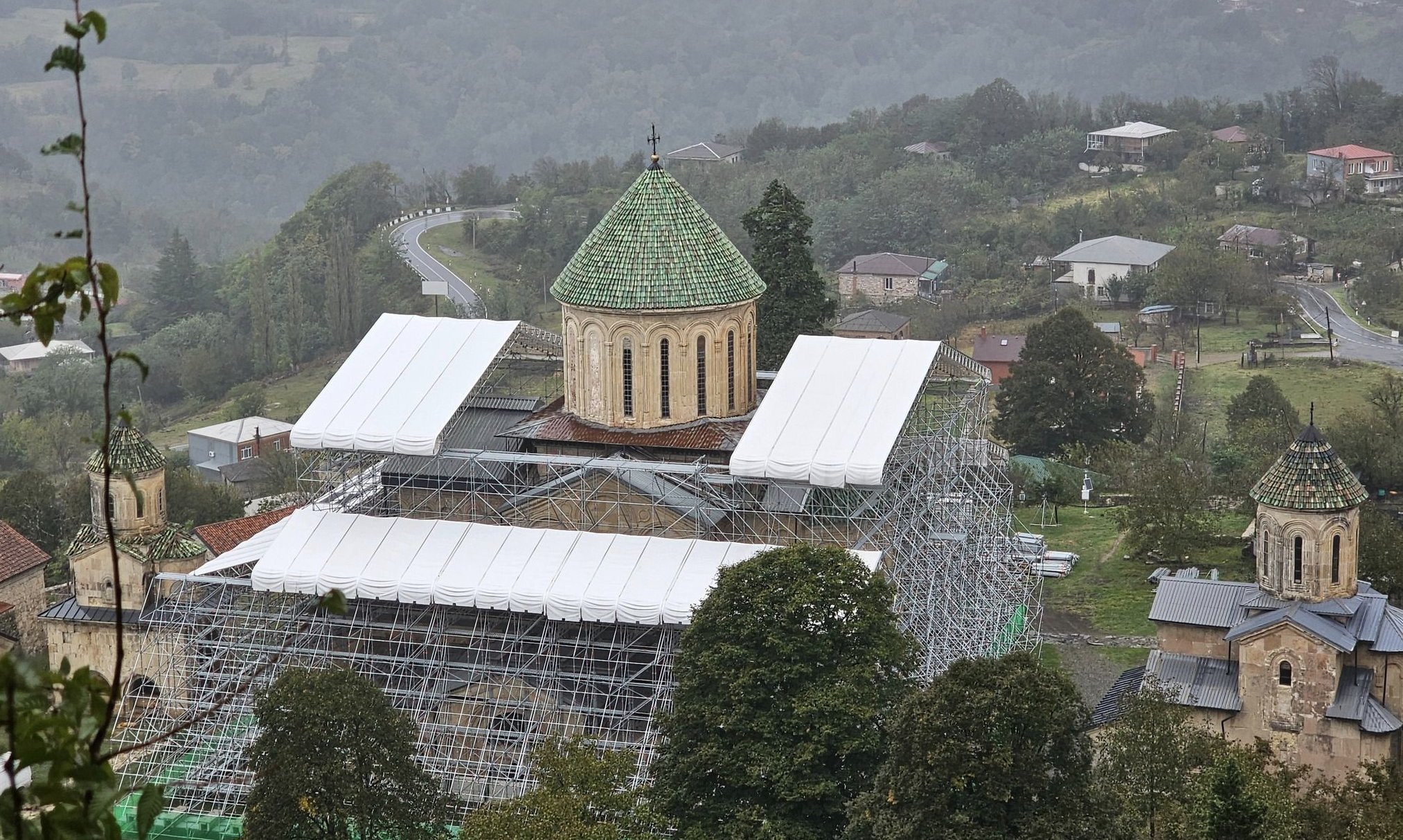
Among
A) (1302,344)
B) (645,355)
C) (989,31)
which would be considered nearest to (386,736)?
(645,355)

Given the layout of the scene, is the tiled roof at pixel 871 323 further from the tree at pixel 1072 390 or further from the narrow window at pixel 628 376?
the narrow window at pixel 628 376

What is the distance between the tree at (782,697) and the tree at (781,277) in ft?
48.6

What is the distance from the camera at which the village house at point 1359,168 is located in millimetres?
85750

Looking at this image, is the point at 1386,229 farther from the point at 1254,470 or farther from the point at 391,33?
the point at 391,33

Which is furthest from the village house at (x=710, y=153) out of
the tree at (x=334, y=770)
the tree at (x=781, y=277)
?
the tree at (x=334, y=770)

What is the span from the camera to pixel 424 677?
26734mm

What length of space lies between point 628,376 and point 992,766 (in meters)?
11.1

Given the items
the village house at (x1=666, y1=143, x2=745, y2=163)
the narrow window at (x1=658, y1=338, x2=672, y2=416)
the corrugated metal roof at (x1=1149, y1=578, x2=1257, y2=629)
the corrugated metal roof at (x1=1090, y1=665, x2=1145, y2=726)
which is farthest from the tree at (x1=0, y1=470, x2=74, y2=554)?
the village house at (x1=666, y1=143, x2=745, y2=163)

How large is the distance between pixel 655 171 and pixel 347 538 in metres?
7.64

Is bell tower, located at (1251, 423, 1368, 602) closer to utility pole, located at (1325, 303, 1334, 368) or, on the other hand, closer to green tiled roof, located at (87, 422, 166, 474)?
green tiled roof, located at (87, 422, 166, 474)

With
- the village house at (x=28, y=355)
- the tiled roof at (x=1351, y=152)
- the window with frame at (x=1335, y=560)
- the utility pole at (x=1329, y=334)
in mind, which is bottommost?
the village house at (x=28, y=355)

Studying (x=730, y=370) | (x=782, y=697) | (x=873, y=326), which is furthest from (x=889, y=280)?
(x=782, y=697)

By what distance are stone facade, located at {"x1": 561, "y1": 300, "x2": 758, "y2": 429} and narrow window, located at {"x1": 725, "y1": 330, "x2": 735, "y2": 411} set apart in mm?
11

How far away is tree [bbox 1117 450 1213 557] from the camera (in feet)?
113
